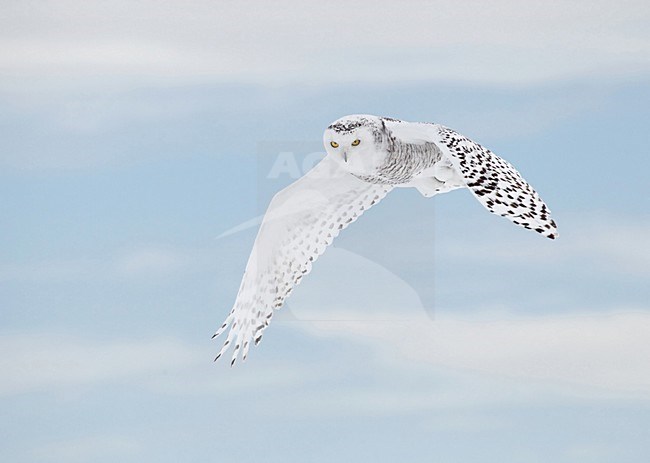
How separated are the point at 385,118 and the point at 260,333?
71.1 inches

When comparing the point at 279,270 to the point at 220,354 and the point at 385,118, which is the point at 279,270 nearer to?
the point at 220,354

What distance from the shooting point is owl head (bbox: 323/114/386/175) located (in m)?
5.93

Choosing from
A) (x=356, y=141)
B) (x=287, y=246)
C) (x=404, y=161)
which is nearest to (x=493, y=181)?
(x=404, y=161)

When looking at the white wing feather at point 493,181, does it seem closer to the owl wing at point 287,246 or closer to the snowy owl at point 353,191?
the snowy owl at point 353,191

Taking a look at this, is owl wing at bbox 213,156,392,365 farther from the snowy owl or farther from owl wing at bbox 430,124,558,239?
owl wing at bbox 430,124,558,239

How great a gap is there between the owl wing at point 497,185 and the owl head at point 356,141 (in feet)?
1.20

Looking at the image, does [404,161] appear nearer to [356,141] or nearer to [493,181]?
[356,141]

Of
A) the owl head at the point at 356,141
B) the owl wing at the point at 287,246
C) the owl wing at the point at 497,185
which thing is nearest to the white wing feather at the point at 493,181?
the owl wing at the point at 497,185

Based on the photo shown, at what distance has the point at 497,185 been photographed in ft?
18.5

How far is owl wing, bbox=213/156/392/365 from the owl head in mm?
728

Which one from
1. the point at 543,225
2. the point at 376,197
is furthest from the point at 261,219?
the point at 543,225

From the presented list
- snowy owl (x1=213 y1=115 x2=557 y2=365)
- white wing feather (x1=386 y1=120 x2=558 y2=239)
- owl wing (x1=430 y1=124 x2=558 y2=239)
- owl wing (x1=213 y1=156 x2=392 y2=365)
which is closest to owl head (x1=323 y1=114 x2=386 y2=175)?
snowy owl (x1=213 y1=115 x2=557 y2=365)

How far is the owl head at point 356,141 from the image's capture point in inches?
233

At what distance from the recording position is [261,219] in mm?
6789
